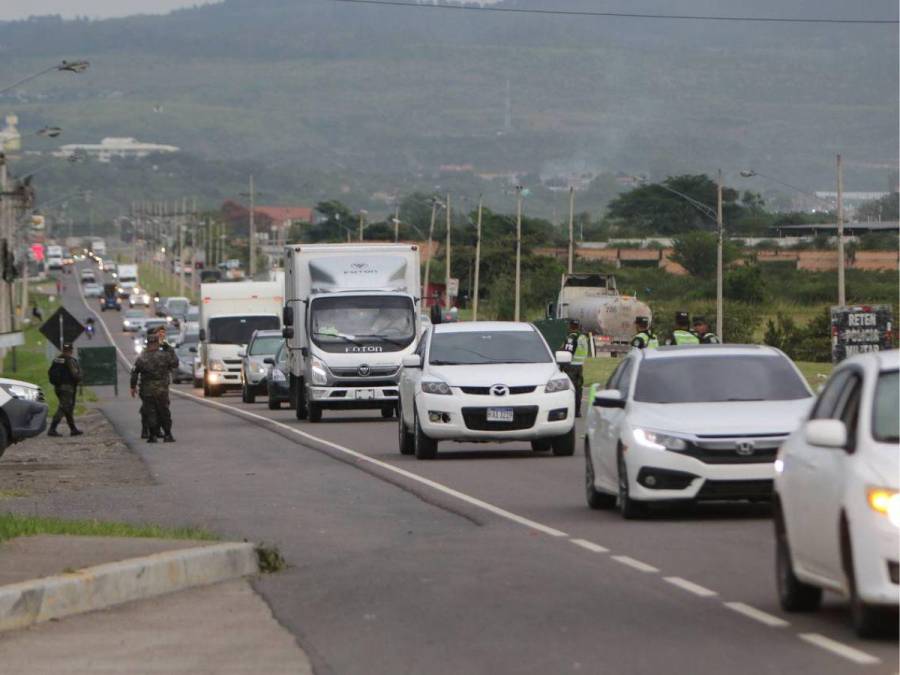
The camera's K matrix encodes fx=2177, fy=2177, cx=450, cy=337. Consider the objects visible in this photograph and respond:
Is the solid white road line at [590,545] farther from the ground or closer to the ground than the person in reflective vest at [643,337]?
closer to the ground

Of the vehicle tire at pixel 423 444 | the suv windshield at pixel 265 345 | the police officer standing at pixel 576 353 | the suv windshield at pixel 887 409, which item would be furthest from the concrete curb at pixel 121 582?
the suv windshield at pixel 265 345

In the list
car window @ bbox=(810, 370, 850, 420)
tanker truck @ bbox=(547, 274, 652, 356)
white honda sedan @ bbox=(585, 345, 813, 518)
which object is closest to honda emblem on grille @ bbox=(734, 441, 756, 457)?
white honda sedan @ bbox=(585, 345, 813, 518)

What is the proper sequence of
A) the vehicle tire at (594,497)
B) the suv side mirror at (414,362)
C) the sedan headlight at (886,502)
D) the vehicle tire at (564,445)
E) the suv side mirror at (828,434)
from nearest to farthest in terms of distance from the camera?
the sedan headlight at (886,502), the suv side mirror at (828,434), the vehicle tire at (594,497), the vehicle tire at (564,445), the suv side mirror at (414,362)

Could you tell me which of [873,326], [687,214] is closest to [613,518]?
[873,326]

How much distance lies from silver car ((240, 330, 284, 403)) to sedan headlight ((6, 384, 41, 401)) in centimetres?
2091

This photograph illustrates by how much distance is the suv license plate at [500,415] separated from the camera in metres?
26.3

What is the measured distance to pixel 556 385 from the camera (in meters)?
26.6

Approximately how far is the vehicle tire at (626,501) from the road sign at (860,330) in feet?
63.4

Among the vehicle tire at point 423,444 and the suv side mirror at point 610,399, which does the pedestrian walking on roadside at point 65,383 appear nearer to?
the vehicle tire at point 423,444

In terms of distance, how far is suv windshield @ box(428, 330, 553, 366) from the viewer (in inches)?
1083

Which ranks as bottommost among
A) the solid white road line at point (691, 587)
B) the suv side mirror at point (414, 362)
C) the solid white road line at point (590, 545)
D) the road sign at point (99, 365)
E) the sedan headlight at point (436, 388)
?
the road sign at point (99, 365)

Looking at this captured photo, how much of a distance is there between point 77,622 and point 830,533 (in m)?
4.59

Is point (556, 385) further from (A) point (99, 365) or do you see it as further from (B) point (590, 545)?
(A) point (99, 365)

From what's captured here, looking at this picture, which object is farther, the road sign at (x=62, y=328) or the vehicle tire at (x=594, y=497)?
the road sign at (x=62, y=328)
